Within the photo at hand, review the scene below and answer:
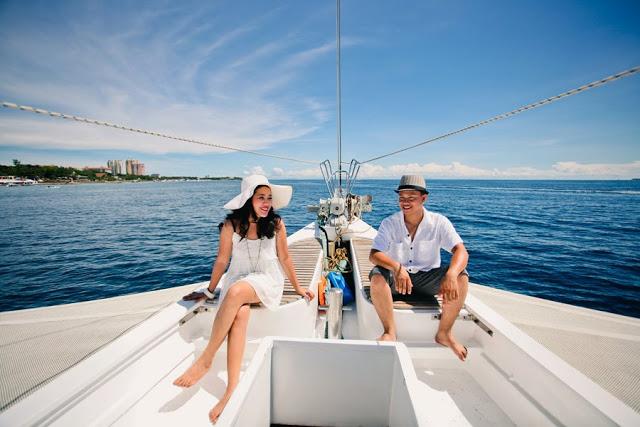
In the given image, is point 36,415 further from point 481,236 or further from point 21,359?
point 481,236

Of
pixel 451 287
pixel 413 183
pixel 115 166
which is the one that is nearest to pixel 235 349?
pixel 451 287

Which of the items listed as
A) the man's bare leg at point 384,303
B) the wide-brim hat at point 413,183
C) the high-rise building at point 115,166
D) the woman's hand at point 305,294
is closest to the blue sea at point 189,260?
the woman's hand at point 305,294

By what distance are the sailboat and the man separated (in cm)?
16

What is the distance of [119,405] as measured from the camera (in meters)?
1.57

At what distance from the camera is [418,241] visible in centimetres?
246

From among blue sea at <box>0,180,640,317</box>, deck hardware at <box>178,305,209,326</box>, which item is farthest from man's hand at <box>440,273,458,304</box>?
blue sea at <box>0,180,640,317</box>

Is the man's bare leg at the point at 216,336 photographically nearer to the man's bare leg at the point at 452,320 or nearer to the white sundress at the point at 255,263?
the white sundress at the point at 255,263

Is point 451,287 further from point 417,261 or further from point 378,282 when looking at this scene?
point 378,282

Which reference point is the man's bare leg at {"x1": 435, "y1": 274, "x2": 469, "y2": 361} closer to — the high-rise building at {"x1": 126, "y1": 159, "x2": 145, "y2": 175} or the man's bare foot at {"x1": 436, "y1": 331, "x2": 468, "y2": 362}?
the man's bare foot at {"x1": 436, "y1": 331, "x2": 468, "y2": 362}

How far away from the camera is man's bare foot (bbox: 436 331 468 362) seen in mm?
2102

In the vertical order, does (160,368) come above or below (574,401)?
below

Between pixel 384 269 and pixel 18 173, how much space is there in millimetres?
124625

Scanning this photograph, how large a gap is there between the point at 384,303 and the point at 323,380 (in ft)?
3.25

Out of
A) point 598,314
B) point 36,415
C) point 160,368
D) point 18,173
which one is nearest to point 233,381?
point 160,368
